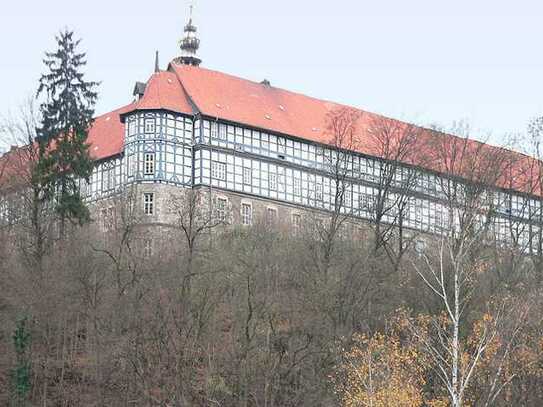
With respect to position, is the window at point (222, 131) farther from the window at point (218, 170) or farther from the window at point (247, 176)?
the window at point (247, 176)

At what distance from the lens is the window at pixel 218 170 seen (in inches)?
2331

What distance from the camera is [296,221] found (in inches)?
2328

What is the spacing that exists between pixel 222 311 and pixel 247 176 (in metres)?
21.9

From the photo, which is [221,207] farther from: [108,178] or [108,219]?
[108,219]

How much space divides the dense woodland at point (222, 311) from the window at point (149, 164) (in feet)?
37.6

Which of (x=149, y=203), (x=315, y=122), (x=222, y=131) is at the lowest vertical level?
(x=149, y=203)

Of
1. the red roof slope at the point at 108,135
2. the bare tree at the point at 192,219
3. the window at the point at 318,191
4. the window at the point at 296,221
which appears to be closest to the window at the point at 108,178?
the red roof slope at the point at 108,135

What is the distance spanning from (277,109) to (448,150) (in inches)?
608

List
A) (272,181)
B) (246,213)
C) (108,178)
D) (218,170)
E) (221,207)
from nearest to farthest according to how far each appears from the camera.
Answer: (221,207)
(218,170)
(246,213)
(272,181)
(108,178)

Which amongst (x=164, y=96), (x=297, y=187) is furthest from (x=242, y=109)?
(x=297, y=187)

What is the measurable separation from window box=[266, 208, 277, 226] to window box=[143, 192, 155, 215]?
233 inches

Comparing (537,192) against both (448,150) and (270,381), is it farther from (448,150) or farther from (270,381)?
(270,381)

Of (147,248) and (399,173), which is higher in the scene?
(399,173)

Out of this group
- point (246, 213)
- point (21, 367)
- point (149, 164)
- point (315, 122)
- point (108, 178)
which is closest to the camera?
point (21, 367)
